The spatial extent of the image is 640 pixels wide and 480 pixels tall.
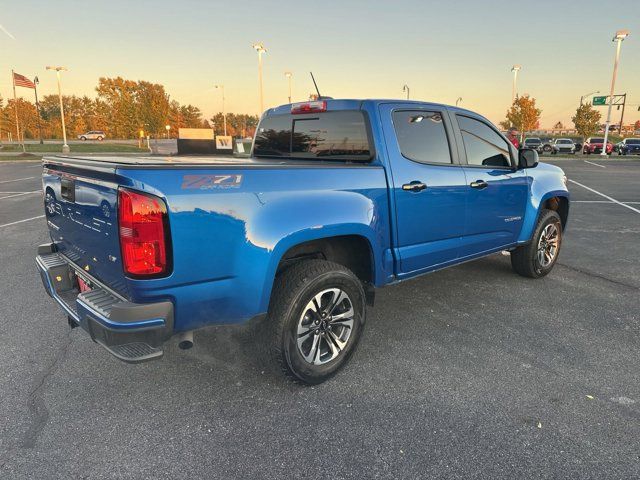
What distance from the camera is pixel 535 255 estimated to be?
16.9 feet

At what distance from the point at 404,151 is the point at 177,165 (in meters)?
1.88

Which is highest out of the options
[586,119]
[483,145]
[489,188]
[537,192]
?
[586,119]

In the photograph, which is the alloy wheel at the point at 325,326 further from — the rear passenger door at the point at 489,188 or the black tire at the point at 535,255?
the black tire at the point at 535,255

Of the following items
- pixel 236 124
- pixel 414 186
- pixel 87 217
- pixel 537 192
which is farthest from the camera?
pixel 236 124

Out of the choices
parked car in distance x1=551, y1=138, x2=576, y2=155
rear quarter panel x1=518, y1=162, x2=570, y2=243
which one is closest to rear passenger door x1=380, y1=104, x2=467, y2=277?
rear quarter panel x1=518, y1=162, x2=570, y2=243

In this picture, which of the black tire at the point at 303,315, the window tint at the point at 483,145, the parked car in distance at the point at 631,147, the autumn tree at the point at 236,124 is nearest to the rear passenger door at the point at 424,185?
the window tint at the point at 483,145

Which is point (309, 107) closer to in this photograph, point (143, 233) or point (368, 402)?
point (143, 233)

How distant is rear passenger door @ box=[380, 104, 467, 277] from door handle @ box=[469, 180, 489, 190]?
5.9 inches

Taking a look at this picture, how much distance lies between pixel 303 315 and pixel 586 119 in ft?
175

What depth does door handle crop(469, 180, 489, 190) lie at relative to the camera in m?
4.00

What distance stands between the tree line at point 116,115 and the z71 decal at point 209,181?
4863 cm

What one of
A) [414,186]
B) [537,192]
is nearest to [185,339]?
[414,186]

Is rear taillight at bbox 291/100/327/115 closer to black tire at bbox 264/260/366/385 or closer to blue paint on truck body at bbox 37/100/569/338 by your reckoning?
blue paint on truck body at bbox 37/100/569/338

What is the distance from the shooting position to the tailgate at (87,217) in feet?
7.64
